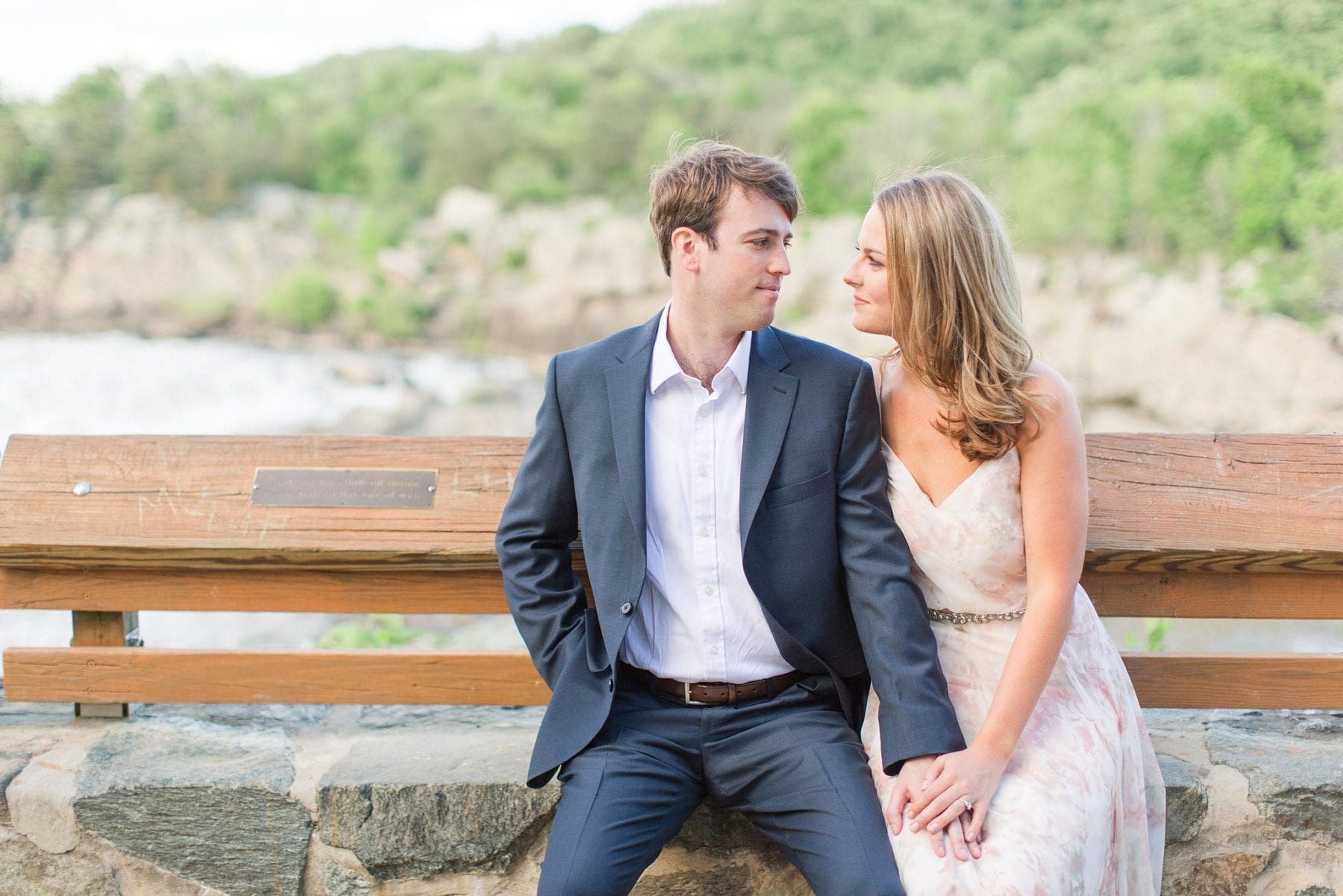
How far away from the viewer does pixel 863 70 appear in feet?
51.5

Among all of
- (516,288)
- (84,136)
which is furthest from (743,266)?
(84,136)

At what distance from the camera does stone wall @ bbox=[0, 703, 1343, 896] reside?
2250 millimetres

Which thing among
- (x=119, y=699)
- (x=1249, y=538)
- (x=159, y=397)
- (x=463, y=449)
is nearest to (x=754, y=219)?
(x=463, y=449)

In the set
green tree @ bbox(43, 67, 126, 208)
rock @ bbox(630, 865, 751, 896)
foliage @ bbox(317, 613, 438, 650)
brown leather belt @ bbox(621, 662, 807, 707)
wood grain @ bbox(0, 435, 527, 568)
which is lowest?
foliage @ bbox(317, 613, 438, 650)

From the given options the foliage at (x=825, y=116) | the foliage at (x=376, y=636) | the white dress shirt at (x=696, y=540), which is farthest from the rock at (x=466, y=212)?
the white dress shirt at (x=696, y=540)

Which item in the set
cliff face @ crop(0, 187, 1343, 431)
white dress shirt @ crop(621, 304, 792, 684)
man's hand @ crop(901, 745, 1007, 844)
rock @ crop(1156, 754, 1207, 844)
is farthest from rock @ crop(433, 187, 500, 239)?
man's hand @ crop(901, 745, 1007, 844)

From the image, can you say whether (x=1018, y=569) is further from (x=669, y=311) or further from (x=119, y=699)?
(x=119, y=699)

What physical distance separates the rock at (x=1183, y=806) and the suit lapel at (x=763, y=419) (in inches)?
39.9

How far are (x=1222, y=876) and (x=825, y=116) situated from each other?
42.7ft

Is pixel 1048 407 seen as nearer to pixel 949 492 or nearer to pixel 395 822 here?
pixel 949 492

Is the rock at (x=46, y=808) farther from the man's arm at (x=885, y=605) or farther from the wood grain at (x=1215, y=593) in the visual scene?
the wood grain at (x=1215, y=593)

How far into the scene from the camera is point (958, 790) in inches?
73.2

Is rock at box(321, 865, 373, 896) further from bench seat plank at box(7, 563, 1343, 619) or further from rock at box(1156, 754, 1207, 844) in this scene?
rock at box(1156, 754, 1207, 844)

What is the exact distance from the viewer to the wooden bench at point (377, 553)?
2379 mm
